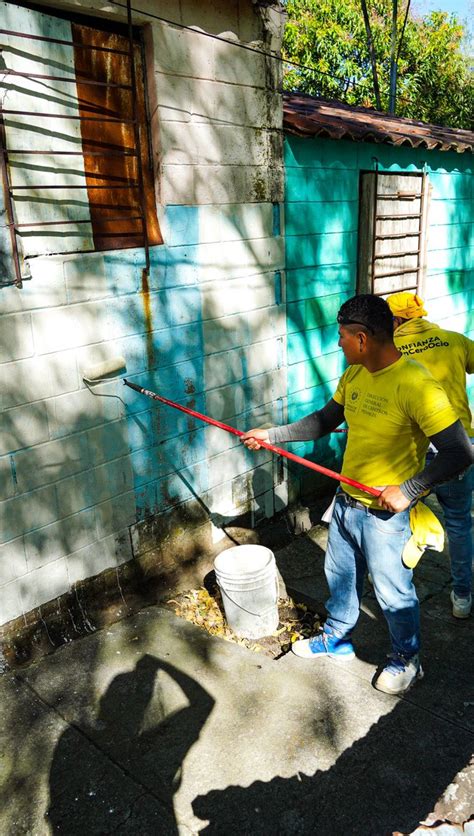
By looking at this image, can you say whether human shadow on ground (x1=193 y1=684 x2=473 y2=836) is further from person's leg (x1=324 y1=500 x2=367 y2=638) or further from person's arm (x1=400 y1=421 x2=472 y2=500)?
person's arm (x1=400 y1=421 x2=472 y2=500)

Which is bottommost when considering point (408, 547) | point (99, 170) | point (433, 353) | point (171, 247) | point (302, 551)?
point (302, 551)

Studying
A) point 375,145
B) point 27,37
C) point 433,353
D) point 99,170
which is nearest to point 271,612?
point 433,353

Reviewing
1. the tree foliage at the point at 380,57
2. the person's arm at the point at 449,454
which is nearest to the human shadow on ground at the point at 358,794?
the person's arm at the point at 449,454

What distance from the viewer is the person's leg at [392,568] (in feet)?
11.4

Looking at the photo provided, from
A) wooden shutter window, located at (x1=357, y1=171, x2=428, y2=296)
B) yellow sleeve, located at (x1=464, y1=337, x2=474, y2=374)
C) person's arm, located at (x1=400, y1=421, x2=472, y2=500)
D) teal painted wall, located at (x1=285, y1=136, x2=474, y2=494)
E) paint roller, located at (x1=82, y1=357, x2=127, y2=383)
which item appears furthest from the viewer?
wooden shutter window, located at (x1=357, y1=171, x2=428, y2=296)

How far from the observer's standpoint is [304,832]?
9.43ft

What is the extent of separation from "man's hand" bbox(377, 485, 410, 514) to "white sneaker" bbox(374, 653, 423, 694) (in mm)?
1002

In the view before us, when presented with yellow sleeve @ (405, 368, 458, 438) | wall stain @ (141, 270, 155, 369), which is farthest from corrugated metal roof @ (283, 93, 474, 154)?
yellow sleeve @ (405, 368, 458, 438)

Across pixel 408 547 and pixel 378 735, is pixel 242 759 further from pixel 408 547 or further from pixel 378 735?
pixel 408 547

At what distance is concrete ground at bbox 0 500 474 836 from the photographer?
2967mm

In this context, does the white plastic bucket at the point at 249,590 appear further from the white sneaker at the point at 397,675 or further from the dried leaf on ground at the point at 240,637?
the white sneaker at the point at 397,675

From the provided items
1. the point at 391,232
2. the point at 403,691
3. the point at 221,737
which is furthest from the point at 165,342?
the point at 391,232

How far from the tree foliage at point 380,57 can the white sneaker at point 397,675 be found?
17.6 meters

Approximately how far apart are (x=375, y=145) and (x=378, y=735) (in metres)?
5.10
